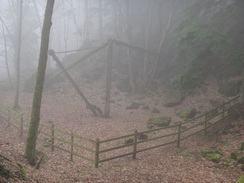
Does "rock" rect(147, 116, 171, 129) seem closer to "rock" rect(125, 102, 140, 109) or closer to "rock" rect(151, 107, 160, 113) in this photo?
A: "rock" rect(151, 107, 160, 113)

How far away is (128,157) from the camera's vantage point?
959 cm

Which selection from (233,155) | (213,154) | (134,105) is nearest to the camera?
(233,155)

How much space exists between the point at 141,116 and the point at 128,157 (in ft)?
23.5

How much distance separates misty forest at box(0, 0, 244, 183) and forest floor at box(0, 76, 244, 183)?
4 cm

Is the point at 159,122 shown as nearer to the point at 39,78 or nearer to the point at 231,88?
the point at 231,88

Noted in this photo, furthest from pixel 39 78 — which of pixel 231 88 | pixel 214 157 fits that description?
pixel 231 88

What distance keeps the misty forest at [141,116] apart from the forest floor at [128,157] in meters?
0.04

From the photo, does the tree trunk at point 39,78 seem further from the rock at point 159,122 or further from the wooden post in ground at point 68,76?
the wooden post in ground at point 68,76

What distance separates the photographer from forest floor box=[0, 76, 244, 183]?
7.04 metres

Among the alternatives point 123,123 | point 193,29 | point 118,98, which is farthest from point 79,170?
point 118,98

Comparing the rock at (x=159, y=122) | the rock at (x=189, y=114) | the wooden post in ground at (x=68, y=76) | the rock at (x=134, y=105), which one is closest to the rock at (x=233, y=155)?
the rock at (x=159, y=122)

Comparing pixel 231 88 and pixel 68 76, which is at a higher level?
pixel 68 76

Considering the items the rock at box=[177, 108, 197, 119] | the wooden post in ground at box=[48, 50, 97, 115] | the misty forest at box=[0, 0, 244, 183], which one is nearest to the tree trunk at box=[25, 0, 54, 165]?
the misty forest at box=[0, 0, 244, 183]

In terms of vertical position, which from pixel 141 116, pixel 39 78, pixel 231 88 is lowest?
pixel 141 116
